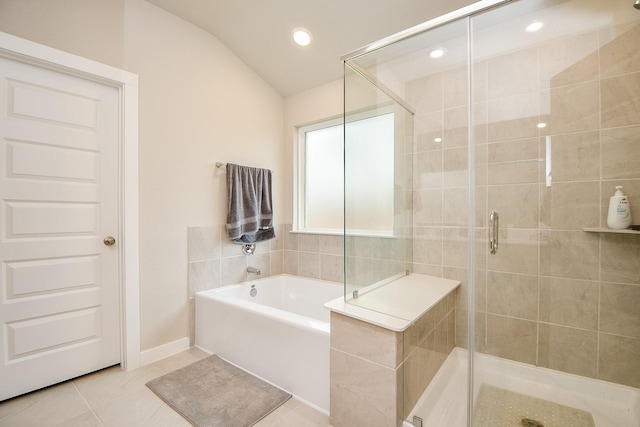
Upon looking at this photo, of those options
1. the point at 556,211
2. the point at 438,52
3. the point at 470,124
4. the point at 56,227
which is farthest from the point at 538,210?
the point at 56,227

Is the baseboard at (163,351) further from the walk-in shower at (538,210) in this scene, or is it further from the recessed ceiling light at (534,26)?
the recessed ceiling light at (534,26)

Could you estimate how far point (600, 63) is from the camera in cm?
147

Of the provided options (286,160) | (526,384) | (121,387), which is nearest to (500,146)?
(526,384)

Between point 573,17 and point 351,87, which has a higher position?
point 573,17

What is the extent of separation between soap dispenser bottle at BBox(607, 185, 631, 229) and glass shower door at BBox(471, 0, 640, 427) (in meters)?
0.03

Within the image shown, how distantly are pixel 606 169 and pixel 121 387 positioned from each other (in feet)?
9.95

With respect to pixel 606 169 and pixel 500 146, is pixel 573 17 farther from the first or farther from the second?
pixel 606 169

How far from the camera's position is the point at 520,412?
1390 mm

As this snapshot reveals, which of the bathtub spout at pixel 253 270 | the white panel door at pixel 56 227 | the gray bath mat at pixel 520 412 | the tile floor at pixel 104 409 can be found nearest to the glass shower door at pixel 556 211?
the gray bath mat at pixel 520 412

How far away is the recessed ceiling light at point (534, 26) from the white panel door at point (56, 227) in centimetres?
260

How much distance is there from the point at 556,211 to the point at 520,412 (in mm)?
1068

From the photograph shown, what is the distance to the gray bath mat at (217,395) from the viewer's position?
1495 millimetres

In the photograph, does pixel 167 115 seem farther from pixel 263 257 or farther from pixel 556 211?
pixel 556 211

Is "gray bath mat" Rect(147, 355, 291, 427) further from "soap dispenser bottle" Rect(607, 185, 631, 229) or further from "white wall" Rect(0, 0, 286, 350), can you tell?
"soap dispenser bottle" Rect(607, 185, 631, 229)
